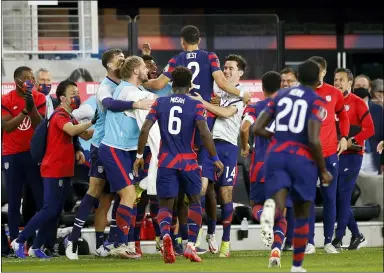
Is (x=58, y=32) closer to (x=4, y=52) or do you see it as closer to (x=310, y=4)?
(x=4, y=52)

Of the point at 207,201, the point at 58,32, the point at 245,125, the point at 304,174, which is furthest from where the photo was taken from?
the point at 58,32

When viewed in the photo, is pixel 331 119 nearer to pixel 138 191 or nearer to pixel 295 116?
pixel 138 191

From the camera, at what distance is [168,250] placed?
45.6 feet

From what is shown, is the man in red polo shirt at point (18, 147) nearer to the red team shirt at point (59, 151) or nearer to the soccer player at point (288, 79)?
the red team shirt at point (59, 151)

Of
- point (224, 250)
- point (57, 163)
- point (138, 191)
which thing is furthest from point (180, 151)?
point (57, 163)

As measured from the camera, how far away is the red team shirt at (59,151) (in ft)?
52.4

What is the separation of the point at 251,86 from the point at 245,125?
4.70 meters

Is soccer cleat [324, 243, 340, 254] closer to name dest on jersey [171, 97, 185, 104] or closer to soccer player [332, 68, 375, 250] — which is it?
soccer player [332, 68, 375, 250]

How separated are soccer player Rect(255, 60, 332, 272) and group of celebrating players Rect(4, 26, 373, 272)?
12 millimetres

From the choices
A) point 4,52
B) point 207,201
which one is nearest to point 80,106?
point 207,201

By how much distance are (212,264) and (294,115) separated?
251 cm

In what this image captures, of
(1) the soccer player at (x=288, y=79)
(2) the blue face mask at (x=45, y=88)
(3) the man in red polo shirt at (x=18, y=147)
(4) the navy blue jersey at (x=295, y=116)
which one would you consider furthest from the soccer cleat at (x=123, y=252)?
(4) the navy blue jersey at (x=295, y=116)

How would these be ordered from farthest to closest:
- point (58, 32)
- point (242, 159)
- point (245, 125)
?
1. point (58, 32)
2. point (242, 159)
3. point (245, 125)

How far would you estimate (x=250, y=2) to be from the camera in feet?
92.8
